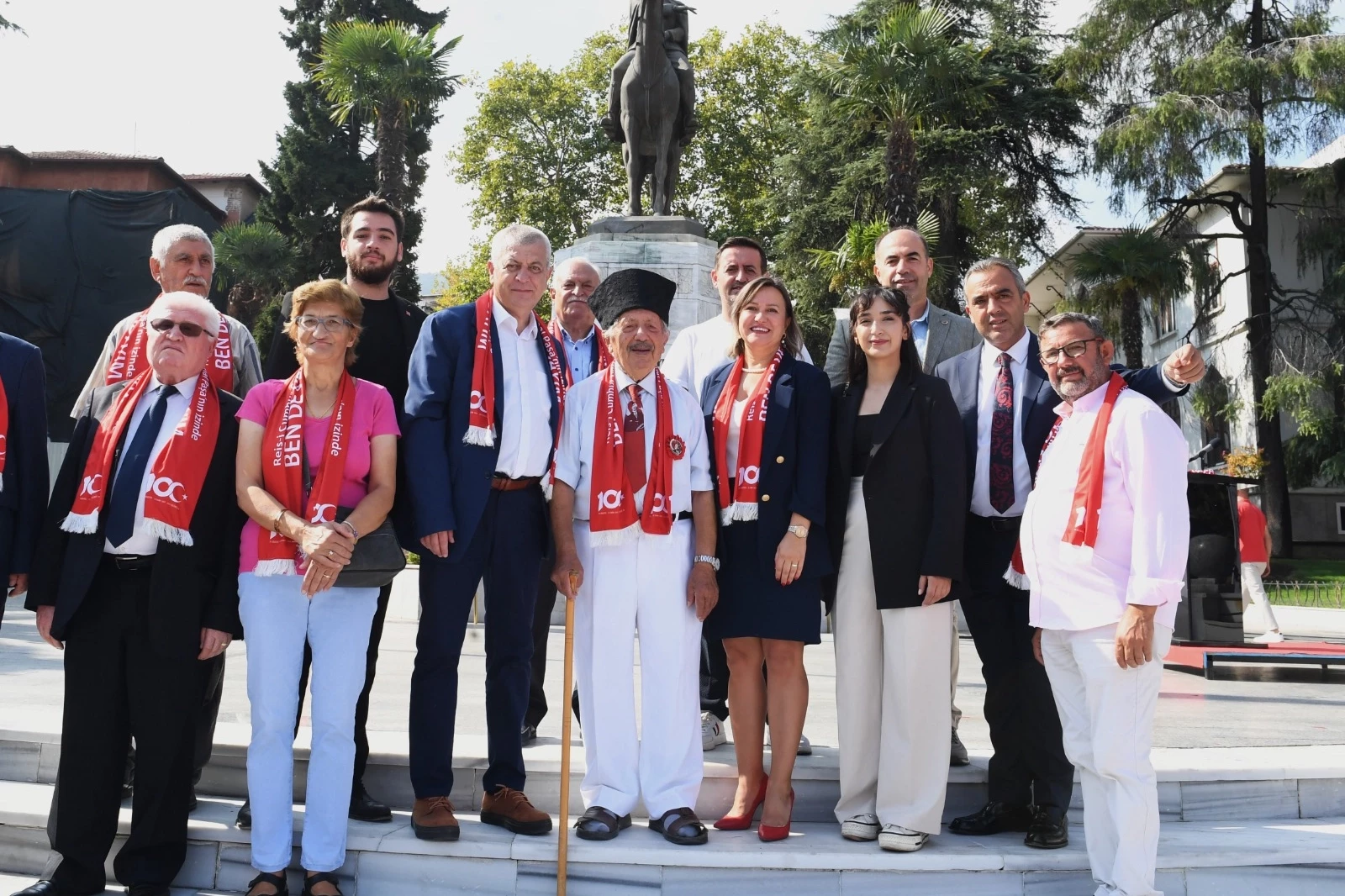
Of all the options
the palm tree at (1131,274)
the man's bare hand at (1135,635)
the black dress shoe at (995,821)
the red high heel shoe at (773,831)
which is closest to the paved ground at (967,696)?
the black dress shoe at (995,821)


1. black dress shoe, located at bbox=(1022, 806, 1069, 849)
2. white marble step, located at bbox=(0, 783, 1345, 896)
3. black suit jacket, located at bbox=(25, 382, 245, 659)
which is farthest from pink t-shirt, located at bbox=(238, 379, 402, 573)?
black dress shoe, located at bbox=(1022, 806, 1069, 849)

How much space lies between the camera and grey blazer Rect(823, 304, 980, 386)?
174 inches

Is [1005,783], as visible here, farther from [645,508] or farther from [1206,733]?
[1206,733]

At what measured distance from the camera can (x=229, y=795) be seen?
4.11m

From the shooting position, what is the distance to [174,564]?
3426 millimetres

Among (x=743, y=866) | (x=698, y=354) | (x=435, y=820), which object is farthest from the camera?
(x=698, y=354)

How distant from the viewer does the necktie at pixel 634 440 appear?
3740mm

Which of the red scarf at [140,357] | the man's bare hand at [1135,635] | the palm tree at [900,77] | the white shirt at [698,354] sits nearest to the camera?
the man's bare hand at [1135,635]

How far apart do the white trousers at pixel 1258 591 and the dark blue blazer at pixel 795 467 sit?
8.30 meters

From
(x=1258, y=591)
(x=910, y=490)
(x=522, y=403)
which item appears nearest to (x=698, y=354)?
(x=522, y=403)

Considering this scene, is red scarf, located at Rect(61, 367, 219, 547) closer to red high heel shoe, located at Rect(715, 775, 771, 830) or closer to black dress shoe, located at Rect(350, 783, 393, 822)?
black dress shoe, located at Rect(350, 783, 393, 822)

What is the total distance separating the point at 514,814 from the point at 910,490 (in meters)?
1.76

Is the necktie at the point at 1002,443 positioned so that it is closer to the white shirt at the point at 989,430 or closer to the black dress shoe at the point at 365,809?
the white shirt at the point at 989,430

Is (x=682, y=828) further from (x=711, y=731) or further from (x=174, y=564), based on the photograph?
(x=174, y=564)
